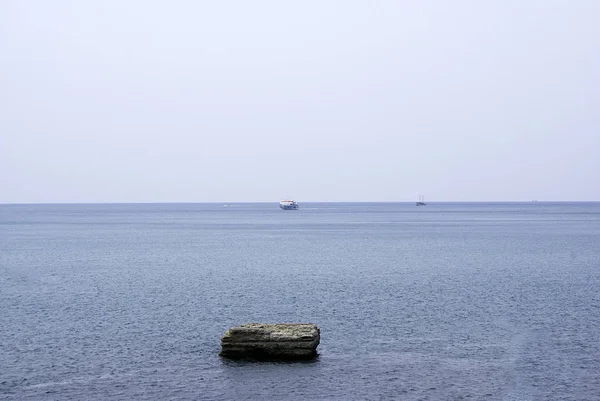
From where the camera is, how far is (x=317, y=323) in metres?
64.5

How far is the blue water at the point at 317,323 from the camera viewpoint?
146 ft

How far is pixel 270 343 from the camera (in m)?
51.0

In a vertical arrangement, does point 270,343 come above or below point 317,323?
above

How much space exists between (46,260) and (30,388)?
304ft

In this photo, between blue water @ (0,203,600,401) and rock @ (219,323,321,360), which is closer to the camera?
blue water @ (0,203,600,401)

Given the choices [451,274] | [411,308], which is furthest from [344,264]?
[411,308]

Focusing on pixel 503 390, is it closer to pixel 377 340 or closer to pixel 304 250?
pixel 377 340

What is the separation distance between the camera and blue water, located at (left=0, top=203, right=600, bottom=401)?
4462cm

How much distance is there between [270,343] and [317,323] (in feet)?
46.1

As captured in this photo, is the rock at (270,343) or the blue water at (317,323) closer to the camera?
the blue water at (317,323)

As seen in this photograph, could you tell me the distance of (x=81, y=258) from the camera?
5359 inches

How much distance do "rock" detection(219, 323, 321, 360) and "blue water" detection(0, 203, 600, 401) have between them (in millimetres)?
1415

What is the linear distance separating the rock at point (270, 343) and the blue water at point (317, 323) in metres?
1.41

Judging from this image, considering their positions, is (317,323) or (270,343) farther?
(317,323)
